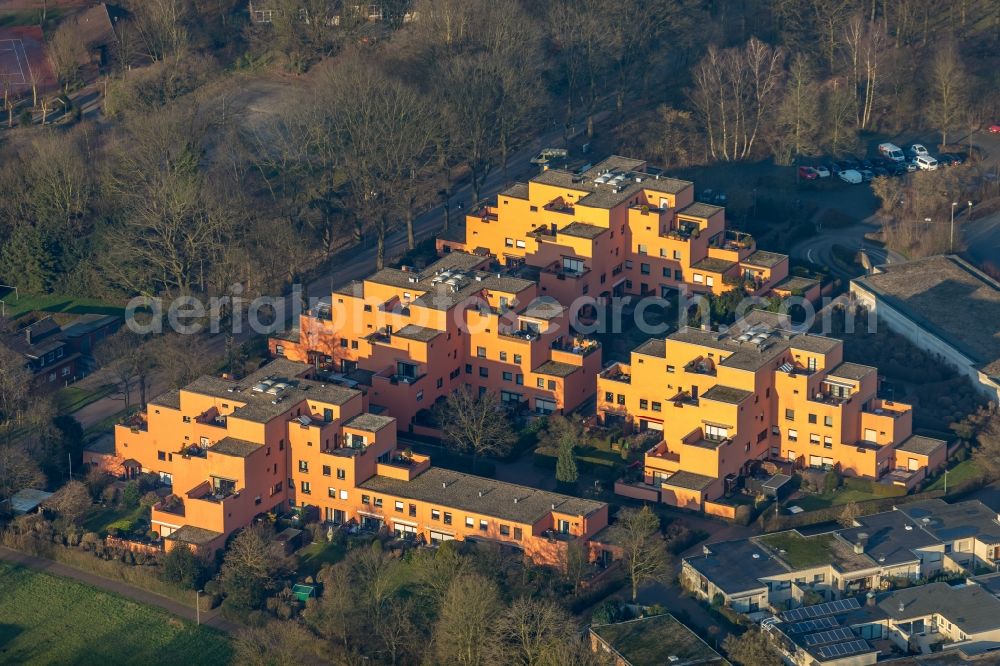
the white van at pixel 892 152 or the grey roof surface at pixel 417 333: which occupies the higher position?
the grey roof surface at pixel 417 333

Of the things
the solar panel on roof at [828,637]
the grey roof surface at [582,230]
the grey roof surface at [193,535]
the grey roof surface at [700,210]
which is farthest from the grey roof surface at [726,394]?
the grey roof surface at [193,535]

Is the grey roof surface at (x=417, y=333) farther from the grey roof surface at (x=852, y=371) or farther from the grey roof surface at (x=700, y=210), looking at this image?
the grey roof surface at (x=852, y=371)

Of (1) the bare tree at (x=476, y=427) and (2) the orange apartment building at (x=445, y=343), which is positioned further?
(2) the orange apartment building at (x=445, y=343)

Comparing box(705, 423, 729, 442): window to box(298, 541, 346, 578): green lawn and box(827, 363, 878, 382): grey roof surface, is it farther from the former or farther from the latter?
box(298, 541, 346, 578): green lawn

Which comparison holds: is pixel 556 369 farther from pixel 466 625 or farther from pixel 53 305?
pixel 53 305

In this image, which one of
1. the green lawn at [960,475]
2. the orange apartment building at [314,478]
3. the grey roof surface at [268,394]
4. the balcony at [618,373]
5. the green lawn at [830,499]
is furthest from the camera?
the balcony at [618,373]

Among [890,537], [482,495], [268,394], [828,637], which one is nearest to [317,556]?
[482,495]

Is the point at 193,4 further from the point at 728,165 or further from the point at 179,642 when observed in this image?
the point at 179,642

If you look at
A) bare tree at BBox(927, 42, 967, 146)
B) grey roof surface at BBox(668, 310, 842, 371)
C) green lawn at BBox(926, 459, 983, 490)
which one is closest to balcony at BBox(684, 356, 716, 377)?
grey roof surface at BBox(668, 310, 842, 371)

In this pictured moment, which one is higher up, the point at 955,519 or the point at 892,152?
the point at 892,152
